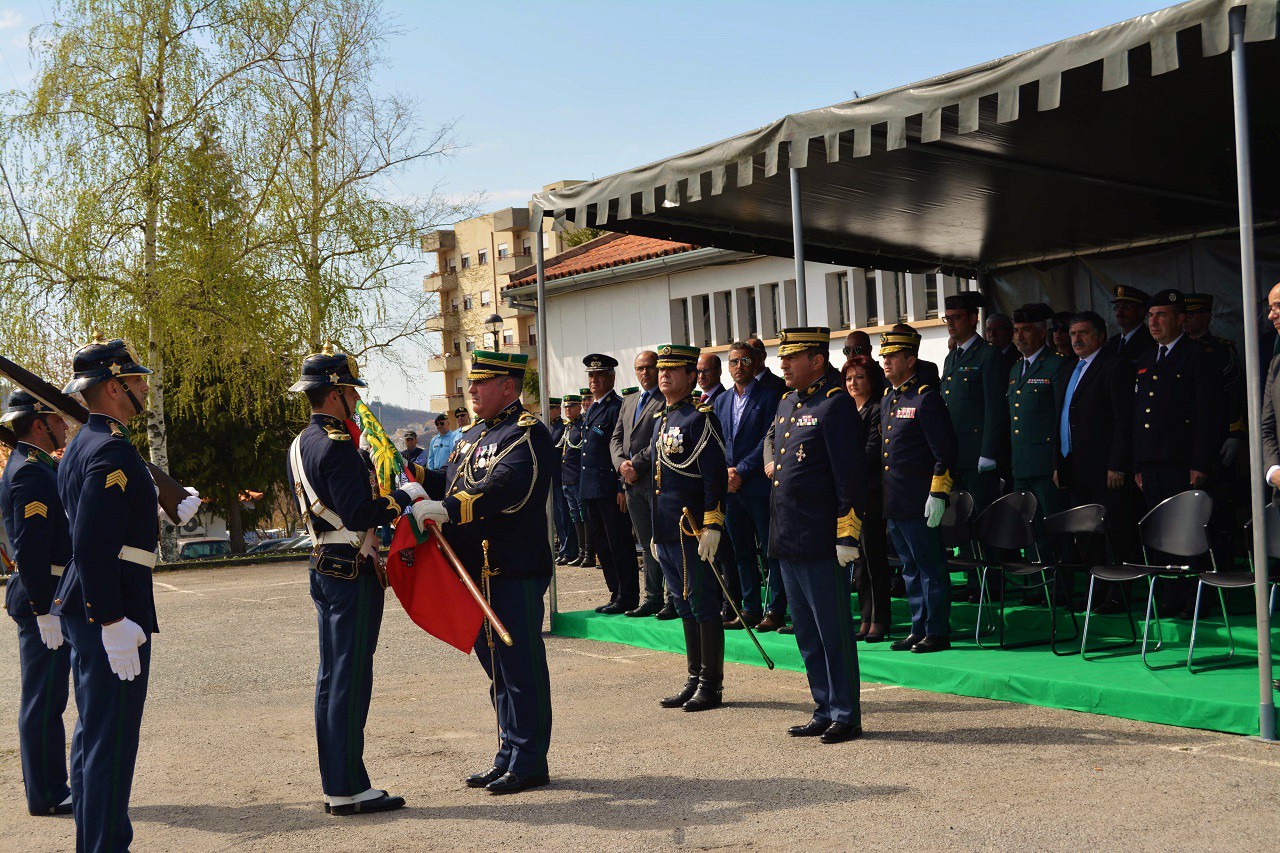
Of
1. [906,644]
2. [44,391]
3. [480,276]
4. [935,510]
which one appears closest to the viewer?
[44,391]

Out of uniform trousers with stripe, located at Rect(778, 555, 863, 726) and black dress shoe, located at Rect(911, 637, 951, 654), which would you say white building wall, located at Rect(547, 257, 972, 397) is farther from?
uniform trousers with stripe, located at Rect(778, 555, 863, 726)

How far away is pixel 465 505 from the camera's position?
6043 mm

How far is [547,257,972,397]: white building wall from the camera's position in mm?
28625

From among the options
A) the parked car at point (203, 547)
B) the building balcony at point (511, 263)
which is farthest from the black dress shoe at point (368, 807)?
the building balcony at point (511, 263)

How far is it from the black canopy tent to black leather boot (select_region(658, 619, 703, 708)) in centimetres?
223

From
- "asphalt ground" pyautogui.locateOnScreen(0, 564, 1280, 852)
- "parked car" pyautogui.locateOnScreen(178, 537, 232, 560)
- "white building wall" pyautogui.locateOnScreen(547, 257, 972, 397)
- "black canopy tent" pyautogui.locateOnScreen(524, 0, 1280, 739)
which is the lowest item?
"parked car" pyautogui.locateOnScreen(178, 537, 232, 560)

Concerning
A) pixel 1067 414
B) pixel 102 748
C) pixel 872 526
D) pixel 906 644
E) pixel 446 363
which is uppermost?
pixel 446 363

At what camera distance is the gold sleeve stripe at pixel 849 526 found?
6707mm

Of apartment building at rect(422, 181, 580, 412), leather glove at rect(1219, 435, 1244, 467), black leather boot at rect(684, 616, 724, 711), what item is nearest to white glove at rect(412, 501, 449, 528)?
black leather boot at rect(684, 616, 724, 711)

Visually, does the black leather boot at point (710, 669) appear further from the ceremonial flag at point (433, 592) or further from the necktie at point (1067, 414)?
the necktie at point (1067, 414)

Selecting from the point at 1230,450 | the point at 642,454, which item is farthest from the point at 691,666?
the point at 1230,450

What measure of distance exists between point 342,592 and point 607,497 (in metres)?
6.23

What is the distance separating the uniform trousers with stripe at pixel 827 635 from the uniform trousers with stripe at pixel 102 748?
3.44m

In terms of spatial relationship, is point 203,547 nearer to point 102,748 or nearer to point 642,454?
point 642,454
